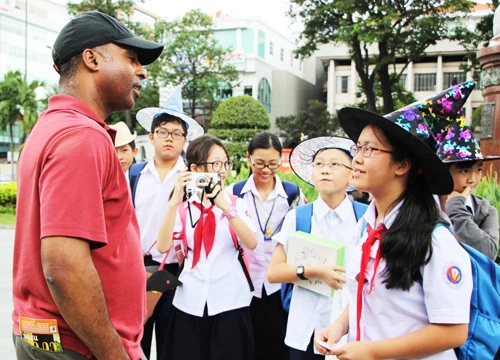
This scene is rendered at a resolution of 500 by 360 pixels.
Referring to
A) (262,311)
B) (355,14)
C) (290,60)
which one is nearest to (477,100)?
(290,60)

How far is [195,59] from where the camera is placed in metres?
32.4

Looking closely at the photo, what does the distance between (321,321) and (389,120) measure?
1.59m

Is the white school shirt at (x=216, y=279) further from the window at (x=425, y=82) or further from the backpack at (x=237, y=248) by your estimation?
the window at (x=425, y=82)

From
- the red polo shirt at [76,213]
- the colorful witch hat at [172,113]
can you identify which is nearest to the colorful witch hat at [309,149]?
the colorful witch hat at [172,113]

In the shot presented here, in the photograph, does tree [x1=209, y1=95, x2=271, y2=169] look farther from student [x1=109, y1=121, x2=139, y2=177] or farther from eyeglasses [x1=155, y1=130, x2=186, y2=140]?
eyeglasses [x1=155, y1=130, x2=186, y2=140]

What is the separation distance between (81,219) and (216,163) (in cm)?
198

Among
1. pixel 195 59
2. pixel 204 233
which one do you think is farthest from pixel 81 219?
pixel 195 59

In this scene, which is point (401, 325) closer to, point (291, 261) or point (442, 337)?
point (442, 337)

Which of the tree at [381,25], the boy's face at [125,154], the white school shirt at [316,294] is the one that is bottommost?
the white school shirt at [316,294]

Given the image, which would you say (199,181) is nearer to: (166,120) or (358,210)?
(166,120)

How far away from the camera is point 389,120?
6.13 ft

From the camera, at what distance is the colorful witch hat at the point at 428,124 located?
1.86 metres

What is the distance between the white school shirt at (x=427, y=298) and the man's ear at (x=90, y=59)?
1.24 m

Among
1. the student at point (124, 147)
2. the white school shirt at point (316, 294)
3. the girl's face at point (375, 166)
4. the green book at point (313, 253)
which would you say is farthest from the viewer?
the student at point (124, 147)
